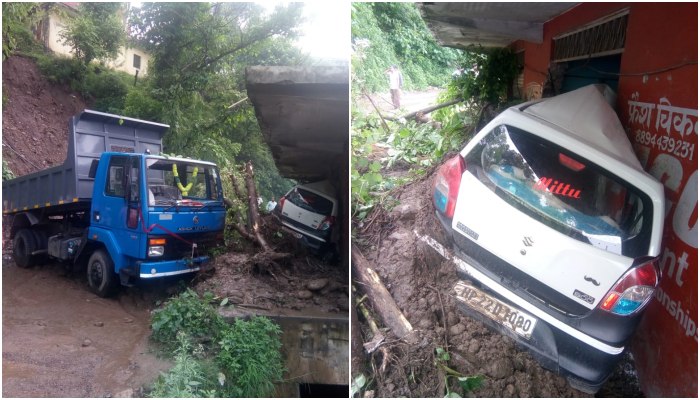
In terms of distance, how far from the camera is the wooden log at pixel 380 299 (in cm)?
219

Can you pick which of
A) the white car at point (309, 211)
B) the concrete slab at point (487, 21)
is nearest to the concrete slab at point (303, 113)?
the white car at point (309, 211)

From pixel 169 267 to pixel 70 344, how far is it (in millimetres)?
840

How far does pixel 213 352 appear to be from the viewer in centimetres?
283

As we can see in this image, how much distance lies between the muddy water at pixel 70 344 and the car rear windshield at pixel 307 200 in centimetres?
175

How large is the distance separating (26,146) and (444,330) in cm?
367

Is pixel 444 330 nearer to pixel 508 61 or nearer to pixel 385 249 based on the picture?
pixel 385 249

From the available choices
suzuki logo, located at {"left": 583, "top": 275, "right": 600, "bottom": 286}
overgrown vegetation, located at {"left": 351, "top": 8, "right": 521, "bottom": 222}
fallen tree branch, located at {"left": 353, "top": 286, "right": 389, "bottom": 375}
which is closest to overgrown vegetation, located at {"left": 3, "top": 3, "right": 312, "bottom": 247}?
overgrown vegetation, located at {"left": 351, "top": 8, "right": 521, "bottom": 222}

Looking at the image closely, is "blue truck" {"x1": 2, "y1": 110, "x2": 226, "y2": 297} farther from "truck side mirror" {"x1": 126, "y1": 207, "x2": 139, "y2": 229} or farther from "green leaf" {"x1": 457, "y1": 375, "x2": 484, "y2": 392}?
"green leaf" {"x1": 457, "y1": 375, "x2": 484, "y2": 392}

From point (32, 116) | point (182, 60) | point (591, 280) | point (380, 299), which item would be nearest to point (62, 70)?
point (32, 116)

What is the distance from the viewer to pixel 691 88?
203cm

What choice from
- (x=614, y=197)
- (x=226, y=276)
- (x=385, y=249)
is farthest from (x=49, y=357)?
(x=614, y=197)

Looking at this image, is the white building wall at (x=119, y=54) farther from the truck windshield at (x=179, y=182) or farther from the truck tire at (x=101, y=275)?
the truck tire at (x=101, y=275)

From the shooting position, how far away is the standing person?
7.87ft

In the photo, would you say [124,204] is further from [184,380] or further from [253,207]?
[184,380]
